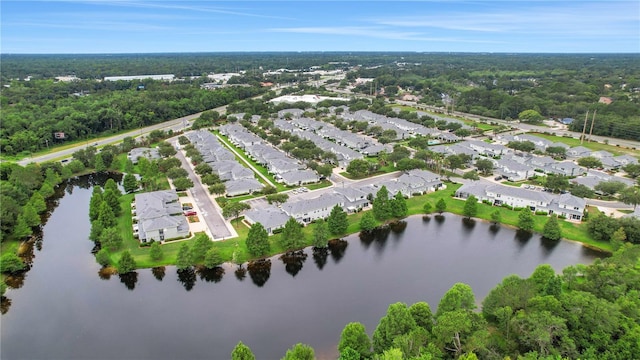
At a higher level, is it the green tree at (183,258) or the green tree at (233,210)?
the green tree at (233,210)

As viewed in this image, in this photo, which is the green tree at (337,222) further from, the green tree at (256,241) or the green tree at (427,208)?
the green tree at (427,208)

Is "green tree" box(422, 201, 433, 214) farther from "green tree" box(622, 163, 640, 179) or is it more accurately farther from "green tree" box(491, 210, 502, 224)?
"green tree" box(622, 163, 640, 179)

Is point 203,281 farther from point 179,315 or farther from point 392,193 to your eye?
point 392,193

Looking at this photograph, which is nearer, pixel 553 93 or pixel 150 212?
pixel 150 212

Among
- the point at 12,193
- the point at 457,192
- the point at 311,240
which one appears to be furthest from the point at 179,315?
the point at 457,192

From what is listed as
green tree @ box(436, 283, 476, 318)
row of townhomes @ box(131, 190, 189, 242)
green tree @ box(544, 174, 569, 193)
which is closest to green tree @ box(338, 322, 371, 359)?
green tree @ box(436, 283, 476, 318)

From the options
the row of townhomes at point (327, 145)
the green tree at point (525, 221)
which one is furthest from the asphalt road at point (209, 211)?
the green tree at point (525, 221)

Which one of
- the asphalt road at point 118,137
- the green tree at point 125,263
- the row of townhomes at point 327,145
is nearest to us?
the green tree at point 125,263
